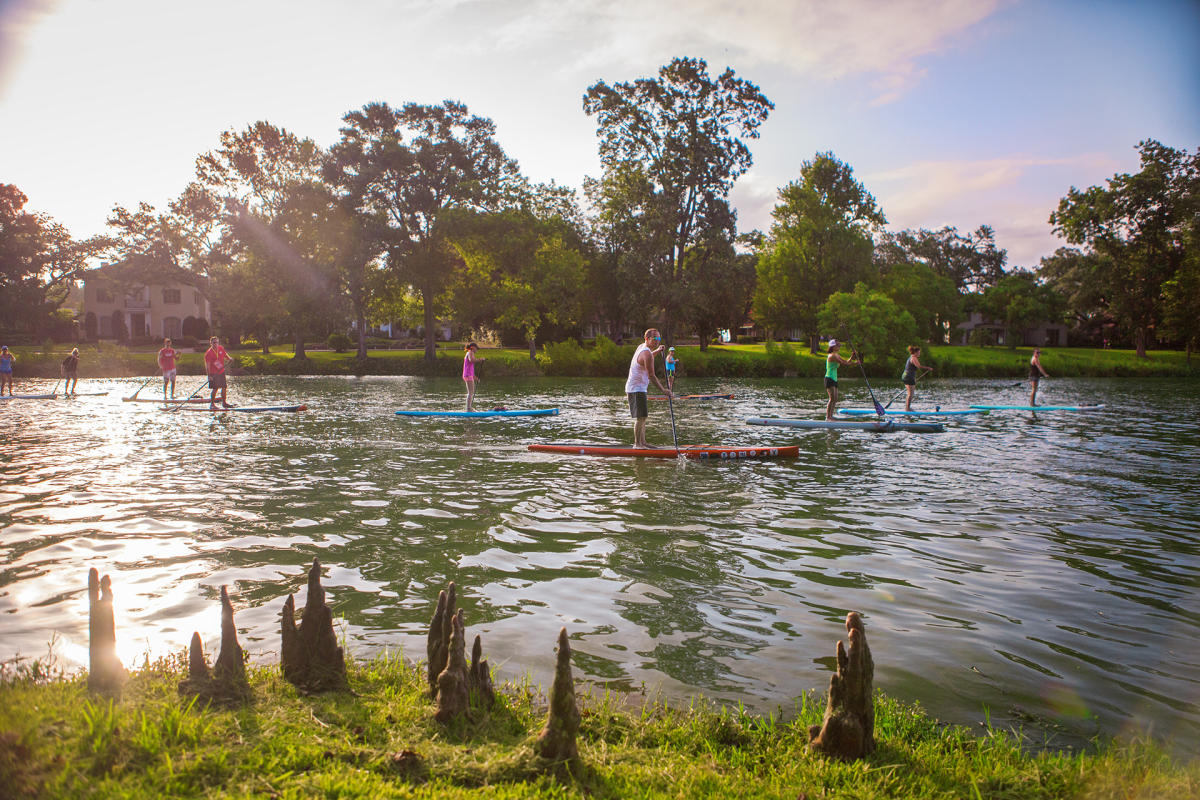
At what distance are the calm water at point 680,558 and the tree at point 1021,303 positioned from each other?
266ft

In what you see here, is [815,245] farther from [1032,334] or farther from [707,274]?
[1032,334]

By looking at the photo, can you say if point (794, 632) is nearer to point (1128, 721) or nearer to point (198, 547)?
point (1128, 721)

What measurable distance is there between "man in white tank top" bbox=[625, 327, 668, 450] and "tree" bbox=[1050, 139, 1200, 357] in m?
68.4

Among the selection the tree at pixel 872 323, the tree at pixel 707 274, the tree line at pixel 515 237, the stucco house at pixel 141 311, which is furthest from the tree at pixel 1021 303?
the stucco house at pixel 141 311

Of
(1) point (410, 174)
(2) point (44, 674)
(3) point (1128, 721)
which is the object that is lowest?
(3) point (1128, 721)

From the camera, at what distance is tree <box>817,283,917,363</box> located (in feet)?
194

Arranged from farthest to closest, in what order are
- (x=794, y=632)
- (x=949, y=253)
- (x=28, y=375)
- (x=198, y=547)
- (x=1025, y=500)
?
(x=949, y=253)
(x=28, y=375)
(x=1025, y=500)
(x=198, y=547)
(x=794, y=632)

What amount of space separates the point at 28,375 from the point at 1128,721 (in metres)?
65.2

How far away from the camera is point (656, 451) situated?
17.2 m

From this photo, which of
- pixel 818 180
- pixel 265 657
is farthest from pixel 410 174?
pixel 265 657

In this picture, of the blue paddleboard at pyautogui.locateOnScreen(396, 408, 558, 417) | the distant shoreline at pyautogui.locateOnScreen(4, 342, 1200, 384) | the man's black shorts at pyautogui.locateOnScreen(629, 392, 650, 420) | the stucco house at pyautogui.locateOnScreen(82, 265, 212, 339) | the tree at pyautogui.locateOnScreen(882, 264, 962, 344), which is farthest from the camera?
the stucco house at pyautogui.locateOnScreen(82, 265, 212, 339)

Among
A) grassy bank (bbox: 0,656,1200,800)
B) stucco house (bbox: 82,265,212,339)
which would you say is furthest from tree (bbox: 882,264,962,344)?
grassy bank (bbox: 0,656,1200,800)

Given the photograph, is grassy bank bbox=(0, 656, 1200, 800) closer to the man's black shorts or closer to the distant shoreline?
the man's black shorts

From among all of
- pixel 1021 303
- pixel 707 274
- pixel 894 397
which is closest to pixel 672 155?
pixel 707 274
